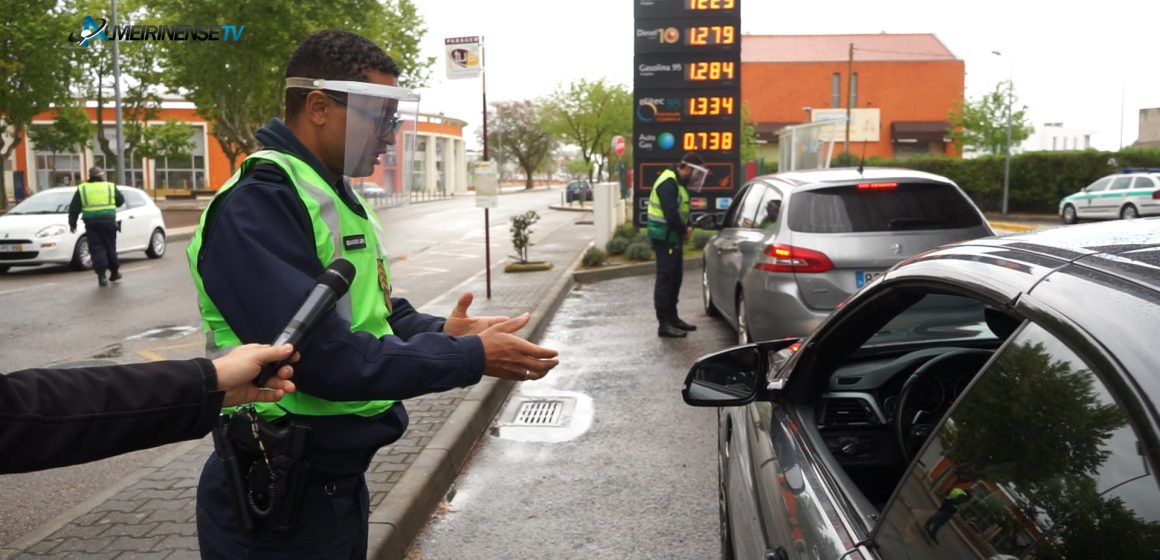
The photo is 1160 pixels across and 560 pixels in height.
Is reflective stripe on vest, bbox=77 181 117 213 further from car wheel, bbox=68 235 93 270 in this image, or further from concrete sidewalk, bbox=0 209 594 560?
concrete sidewalk, bbox=0 209 594 560

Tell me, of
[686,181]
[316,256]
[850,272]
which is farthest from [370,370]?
[686,181]

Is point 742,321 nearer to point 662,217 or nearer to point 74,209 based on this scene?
point 662,217

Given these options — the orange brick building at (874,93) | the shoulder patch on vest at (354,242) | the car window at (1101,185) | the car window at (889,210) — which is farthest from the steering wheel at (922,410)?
the orange brick building at (874,93)

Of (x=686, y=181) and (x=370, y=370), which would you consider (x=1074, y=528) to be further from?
(x=686, y=181)

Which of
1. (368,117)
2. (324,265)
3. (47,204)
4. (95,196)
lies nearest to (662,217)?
(368,117)

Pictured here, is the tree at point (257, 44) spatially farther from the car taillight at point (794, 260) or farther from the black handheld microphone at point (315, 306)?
the black handheld microphone at point (315, 306)

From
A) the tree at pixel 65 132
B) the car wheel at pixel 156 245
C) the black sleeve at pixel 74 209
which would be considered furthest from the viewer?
the tree at pixel 65 132

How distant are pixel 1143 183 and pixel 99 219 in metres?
28.2

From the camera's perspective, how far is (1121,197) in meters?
29.5

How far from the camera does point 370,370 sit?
2102mm

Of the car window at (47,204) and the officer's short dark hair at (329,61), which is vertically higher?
the officer's short dark hair at (329,61)

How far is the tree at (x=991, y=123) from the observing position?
53938 mm

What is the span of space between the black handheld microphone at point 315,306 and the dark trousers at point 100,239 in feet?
46.9

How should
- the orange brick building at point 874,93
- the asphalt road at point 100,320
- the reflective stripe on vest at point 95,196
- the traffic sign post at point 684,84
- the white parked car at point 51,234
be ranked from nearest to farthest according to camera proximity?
the asphalt road at point 100,320
the reflective stripe on vest at point 95,196
the traffic sign post at point 684,84
the white parked car at point 51,234
the orange brick building at point 874,93
